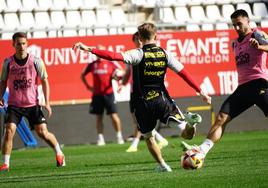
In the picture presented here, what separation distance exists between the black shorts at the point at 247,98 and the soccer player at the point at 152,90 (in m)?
1.09

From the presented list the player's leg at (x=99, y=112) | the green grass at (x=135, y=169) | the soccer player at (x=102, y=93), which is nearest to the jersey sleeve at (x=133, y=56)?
the green grass at (x=135, y=169)

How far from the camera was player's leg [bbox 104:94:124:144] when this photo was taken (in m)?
22.0

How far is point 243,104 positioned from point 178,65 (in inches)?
63.2

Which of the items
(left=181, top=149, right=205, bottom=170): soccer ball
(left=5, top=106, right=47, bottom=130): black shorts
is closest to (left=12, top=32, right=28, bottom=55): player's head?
(left=5, top=106, right=47, bottom=130): black shorts

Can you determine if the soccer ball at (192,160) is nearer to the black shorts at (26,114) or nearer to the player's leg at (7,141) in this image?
the black shorts at (26,114)

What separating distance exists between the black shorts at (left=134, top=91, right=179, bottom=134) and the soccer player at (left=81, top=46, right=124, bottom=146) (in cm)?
919

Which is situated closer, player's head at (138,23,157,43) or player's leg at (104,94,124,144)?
player's head at (138,23,157,43)

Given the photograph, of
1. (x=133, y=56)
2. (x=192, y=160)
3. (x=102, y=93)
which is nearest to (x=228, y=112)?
(x=192, y=160)

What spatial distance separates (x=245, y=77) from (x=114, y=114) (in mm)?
8651

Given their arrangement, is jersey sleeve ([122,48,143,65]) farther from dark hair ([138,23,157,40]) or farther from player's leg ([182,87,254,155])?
player's leg ([182,87,254,155])

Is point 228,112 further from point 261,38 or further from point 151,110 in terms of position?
point 151,110

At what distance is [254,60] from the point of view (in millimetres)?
13938

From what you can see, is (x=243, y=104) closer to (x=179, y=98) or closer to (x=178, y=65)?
(x=178, y=65)

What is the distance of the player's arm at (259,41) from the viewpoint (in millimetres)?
12953
